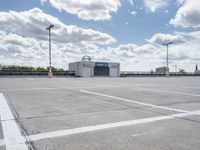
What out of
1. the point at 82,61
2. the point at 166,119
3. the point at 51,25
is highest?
the point at 51,25

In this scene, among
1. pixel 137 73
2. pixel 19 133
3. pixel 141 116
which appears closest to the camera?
pixel 19 133

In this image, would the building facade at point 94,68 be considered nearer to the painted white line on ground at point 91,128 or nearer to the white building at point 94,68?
the white building at point 94,68

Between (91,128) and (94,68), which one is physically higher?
(94,68)

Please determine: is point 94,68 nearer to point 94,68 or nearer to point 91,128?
point 94,68

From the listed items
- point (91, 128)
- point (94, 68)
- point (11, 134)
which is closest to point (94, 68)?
point (94, 68)

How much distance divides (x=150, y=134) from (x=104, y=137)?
94 centimetres

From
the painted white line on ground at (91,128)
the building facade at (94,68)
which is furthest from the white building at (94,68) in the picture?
the painted white line on ground at (91,128)

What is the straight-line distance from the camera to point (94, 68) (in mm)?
52875

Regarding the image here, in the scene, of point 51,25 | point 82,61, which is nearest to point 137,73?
point 82,61

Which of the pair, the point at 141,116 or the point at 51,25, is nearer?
the point at 141,116

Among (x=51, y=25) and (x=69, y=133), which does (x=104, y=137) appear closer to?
(x=69, y=133)

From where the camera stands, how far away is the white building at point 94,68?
165 feet

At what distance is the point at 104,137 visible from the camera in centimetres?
365

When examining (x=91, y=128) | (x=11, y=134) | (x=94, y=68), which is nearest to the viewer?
(x=11, y=134)
